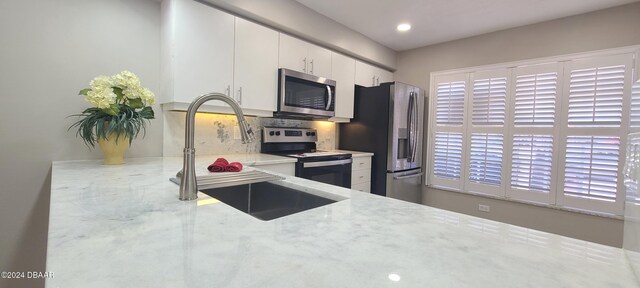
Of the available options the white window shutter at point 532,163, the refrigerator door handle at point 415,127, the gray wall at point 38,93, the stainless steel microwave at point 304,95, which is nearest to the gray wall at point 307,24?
the stainless steel microwave at point 304,95

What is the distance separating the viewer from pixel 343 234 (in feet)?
2.23

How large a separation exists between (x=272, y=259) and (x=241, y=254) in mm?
68

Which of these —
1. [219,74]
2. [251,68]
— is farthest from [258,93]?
[219,74]

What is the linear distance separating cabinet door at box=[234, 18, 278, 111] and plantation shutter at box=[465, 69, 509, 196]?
235 cm

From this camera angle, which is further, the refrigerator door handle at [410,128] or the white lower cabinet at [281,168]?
the refrigerator door handle at [410,128]

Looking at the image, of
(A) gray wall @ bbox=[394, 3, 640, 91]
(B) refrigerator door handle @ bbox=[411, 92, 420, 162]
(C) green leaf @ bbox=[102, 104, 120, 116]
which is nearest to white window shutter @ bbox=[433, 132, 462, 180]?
(B) refrigerator door handle @ bbox=[411, 92, 420, 162]

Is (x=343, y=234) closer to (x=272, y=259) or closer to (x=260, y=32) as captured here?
(x=272, y=259)

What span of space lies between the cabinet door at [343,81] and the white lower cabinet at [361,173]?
1.95ft

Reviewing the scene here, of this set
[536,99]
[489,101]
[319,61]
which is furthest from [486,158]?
[319,61]

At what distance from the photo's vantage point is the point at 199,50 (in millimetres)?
2107

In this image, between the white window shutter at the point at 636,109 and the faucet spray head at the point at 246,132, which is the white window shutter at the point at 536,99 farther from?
the faucet spray head at the point at 246,132

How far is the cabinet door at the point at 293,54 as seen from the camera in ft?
8.67

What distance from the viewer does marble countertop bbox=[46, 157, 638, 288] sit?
46 centimetres

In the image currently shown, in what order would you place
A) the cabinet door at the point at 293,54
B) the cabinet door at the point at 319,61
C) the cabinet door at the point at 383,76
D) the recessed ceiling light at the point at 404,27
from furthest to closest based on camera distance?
the cabinet door at the point at 383,76 < the recessed ceiling light at the point at 404,27 < the cabinet door at the point at 319,61 < the cabinet door at the point at 293,54
